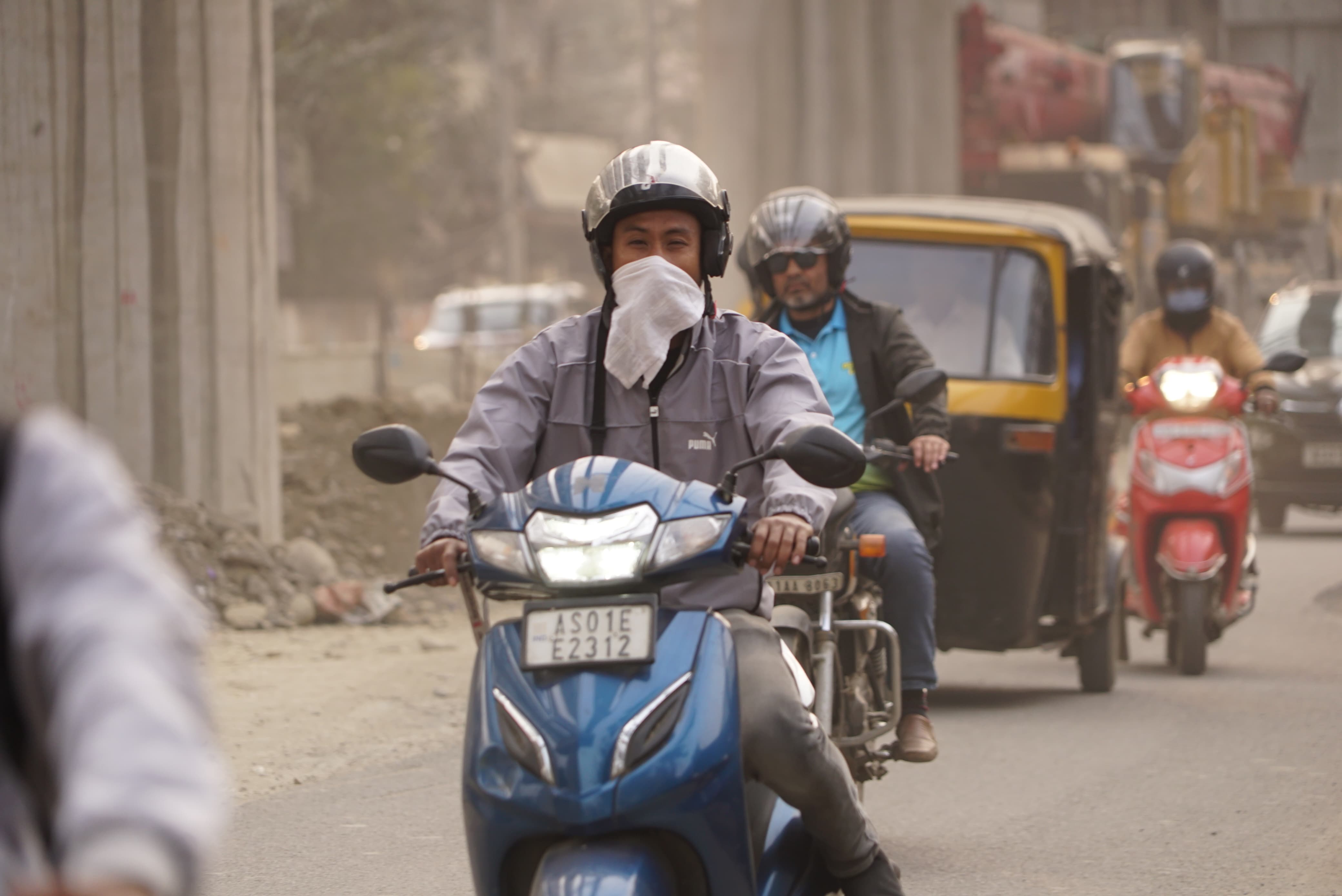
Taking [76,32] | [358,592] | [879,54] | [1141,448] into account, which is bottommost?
[358,592]

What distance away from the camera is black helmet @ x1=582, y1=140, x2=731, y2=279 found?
435 centimetres

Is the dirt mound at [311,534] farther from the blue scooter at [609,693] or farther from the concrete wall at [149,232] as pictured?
the blue scooter at [609,693]

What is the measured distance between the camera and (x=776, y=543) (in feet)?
12.5

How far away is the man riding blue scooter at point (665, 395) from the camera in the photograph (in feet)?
13.2

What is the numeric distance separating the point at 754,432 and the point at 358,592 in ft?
24.7

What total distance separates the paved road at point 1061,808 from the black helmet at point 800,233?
1.70 metres

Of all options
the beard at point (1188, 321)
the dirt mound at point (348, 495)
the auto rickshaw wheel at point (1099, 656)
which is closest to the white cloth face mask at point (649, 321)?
the auto rickshaw wheel at point (1099, 656)

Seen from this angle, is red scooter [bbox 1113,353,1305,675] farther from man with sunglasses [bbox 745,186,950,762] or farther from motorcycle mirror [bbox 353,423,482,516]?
motorcycle mirror [bbox 353,423,482,516]

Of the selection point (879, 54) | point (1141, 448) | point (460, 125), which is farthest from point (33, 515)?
point (460, 125)

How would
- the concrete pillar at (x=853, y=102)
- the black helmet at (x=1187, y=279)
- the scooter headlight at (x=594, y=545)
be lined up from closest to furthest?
the scooter headlight at (x=594, y=545), the black helmet at (x=1187, y=279), the concrete pillar at (x=853, y=102)

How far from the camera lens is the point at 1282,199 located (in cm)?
4184

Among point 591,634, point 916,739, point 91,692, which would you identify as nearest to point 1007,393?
point 916,739

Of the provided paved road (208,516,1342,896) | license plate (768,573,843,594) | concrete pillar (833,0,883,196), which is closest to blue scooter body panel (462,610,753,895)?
license plate (768,573,843,594)

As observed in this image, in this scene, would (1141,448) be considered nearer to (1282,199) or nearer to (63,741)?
(63,741)
